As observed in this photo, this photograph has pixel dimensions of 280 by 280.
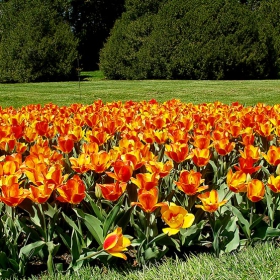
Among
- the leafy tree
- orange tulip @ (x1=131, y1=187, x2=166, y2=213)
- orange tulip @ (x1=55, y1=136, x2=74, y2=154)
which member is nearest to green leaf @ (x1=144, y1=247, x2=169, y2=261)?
orange tulip @ (x1=131, y1=187, x2=166, y2=213)

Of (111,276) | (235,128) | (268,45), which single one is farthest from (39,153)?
(268,45)

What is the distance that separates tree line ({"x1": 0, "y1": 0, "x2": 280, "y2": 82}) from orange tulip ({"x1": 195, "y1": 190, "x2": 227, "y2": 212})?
53.2 ft

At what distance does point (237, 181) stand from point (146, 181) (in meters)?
0.47

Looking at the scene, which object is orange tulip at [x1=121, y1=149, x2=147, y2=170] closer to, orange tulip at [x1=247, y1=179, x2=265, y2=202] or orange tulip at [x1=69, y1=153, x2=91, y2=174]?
orange tulip at [x1=69, y1=153, x2=91, y2=174]

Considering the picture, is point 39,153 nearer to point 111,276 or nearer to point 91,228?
point 91,228

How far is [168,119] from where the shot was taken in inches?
163

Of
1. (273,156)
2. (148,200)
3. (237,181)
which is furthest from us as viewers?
(273,156)

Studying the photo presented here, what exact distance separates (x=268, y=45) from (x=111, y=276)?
744 inches

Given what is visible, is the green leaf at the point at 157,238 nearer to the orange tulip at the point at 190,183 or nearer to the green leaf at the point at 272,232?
the orange tulip at the point at 190,183

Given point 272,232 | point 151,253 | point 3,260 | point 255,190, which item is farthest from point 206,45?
point 3,260

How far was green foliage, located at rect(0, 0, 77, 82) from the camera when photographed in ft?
66.8

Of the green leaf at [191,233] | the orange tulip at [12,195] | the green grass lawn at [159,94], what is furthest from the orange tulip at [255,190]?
the green grass lawn at [159,94]

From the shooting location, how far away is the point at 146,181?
7.36 feet

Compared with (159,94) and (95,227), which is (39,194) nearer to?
(95,227)
